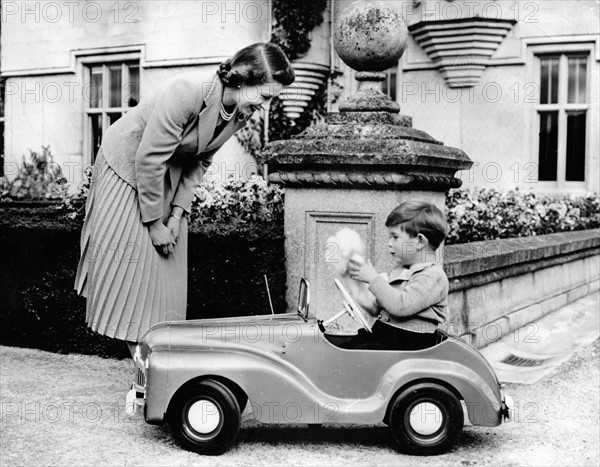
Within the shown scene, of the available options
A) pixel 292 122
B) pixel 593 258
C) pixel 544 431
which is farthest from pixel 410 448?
pixel 292 122

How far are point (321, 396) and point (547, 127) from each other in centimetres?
987

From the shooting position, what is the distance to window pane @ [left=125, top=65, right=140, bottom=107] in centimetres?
1409

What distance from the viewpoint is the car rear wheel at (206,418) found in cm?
353

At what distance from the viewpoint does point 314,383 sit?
11.9 ft

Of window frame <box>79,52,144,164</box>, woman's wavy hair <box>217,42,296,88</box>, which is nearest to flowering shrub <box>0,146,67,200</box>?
window frame <box>79,52,144,164</box>

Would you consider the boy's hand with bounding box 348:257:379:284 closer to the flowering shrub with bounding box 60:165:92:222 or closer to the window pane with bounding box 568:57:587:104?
the flowering shrub with bounding box 60:165:92:222

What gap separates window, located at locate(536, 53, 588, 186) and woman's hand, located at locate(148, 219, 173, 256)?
378 inches

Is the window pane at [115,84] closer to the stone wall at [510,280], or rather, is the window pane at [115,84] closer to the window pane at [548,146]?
the window pane at [548,146]

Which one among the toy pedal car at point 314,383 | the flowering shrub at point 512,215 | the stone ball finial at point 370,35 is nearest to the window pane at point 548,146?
the flowering shrub at point 512,215

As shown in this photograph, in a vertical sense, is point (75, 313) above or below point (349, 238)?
below

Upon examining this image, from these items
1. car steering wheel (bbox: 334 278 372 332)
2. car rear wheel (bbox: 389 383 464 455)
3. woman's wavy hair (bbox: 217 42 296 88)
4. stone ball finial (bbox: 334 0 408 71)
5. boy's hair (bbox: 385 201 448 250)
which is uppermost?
stone ball finial (bbox: 334 0 408 71)

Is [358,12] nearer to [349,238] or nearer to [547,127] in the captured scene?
[349,238]

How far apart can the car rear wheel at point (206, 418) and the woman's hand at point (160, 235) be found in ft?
2.47

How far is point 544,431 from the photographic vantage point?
13.3 feet
